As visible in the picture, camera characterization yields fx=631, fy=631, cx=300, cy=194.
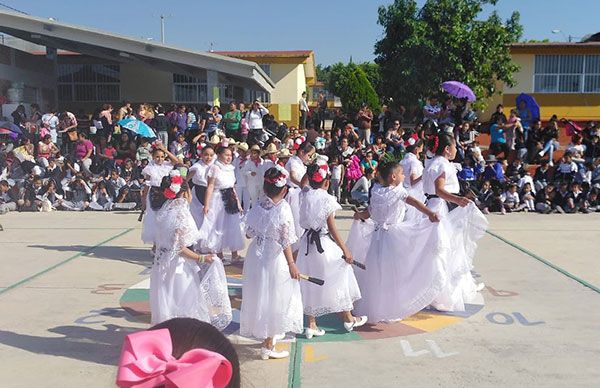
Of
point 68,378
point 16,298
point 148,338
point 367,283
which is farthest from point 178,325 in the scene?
point 16,298

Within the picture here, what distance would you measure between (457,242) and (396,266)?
2.99ft

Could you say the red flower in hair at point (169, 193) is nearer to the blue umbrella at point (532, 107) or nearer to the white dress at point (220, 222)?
the white dress at point (220, 222)

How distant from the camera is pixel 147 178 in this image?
9.41 metres

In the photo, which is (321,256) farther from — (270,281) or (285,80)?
(285,80)

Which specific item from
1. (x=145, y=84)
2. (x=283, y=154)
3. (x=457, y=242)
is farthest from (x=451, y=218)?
(x=145, y=84)

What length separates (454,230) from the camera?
7012mm

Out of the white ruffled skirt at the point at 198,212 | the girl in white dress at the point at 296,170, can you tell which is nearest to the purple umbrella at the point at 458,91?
the girl in white dress at the point at 296,170

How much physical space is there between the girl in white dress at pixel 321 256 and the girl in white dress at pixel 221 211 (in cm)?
293

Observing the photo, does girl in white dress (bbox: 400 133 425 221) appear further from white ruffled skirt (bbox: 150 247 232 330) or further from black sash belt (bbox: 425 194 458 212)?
white ruffled skirt (bbox: 150 247 232 330)

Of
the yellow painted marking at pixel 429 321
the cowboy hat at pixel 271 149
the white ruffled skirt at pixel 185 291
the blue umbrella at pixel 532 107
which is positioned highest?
the blue umbrella at pixel 532 107

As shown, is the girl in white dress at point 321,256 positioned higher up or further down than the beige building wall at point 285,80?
further down

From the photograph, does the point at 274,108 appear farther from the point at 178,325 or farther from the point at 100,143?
the point at 178,325

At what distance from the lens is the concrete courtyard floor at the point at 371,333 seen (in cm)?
517

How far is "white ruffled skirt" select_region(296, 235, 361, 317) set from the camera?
236 inches
